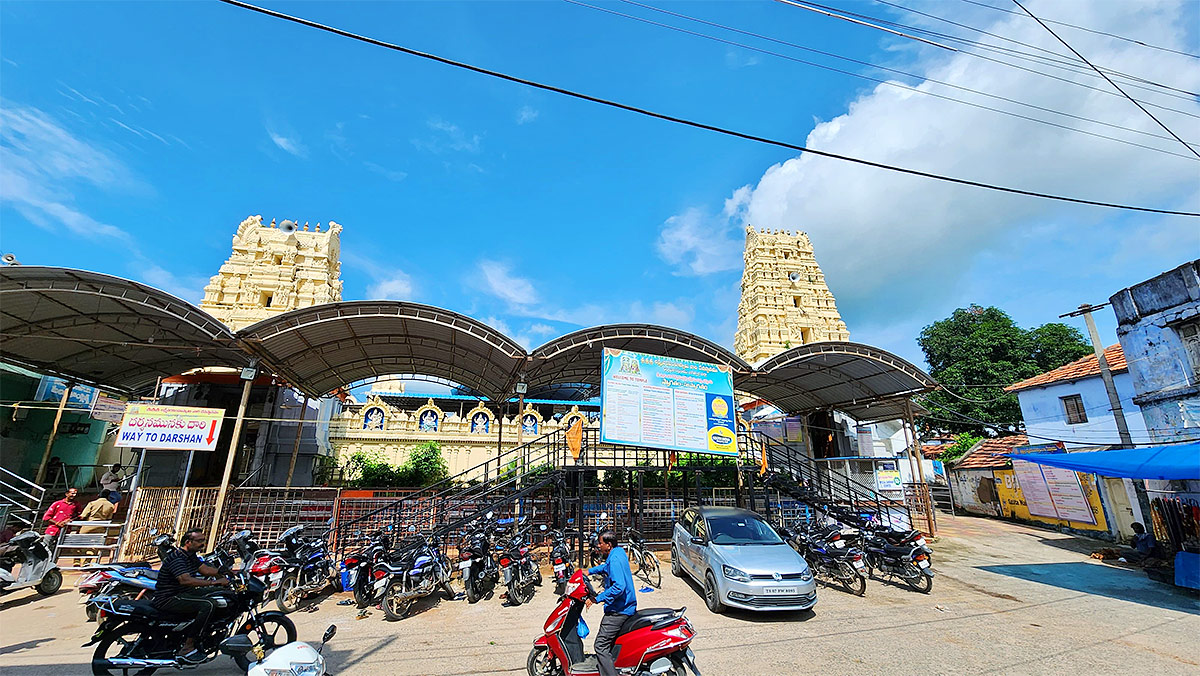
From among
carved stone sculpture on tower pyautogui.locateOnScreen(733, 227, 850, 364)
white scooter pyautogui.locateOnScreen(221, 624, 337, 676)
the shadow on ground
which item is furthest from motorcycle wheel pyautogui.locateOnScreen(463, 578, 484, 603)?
carved stone sculpture on tower pyautogui.locateOnScreen(733, 227, 850, 364)

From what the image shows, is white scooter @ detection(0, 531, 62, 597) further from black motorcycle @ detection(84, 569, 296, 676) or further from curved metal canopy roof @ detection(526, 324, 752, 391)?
curved metal canopy roof @ detection(526, 324, 752, 391)

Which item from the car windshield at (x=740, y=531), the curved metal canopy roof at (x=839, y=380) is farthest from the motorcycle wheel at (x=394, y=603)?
the curved metal canopy roof at (x=839, y=380)

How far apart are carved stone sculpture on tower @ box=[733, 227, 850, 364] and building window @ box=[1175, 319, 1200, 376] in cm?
2339

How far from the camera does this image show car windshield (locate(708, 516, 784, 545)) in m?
7.91

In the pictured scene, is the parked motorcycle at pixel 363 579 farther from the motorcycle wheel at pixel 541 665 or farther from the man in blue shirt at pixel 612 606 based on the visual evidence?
the man in blue shirt at pixel 612 606

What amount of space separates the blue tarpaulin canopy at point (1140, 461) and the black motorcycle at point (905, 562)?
335cm

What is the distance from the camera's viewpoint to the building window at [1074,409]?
16.4 m

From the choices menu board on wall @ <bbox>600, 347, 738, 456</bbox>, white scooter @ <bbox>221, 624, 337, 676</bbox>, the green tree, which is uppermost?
the green tree

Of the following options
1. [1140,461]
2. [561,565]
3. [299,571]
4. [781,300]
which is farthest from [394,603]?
[781,300]

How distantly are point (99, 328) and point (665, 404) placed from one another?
14.5 meters

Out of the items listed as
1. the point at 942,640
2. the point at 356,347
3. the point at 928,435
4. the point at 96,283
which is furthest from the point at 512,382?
the point at 928,435

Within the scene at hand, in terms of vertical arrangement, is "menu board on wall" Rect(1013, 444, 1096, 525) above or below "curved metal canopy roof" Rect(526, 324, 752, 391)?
below

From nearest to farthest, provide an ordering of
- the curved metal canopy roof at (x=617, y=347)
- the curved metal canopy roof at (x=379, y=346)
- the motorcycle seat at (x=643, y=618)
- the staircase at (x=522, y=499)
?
the motorcycle seat at (x=643, y=618) → the staircase at (x=522, y=499) → the curved metal canopy roof at (x=379, y=346) → the curved metal canopy roof at (x=617, y=347)

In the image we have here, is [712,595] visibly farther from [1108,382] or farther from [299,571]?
[1108,382]
